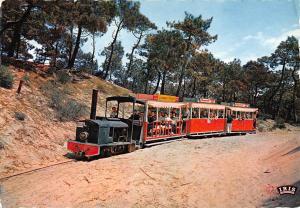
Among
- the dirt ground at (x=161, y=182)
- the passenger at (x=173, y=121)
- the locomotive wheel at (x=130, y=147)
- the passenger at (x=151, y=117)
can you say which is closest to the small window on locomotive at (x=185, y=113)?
the passenger at (x=173, y=121)

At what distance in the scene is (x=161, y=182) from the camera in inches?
427

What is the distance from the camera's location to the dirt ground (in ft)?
30.6

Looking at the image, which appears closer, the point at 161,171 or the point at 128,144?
the point at 161,171

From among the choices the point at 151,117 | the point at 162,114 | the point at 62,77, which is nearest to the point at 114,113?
the point at 151,117

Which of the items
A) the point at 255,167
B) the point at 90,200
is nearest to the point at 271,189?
the point at 255,167

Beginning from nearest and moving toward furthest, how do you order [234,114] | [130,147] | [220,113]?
[130,147] → [220,113] → [234,114]

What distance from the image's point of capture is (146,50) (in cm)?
4741

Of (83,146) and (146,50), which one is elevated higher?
(146,50)

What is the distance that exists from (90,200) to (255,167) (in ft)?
20.4

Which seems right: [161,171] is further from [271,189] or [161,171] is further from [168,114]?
[168,114]

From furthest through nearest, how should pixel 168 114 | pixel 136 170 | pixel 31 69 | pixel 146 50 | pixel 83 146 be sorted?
pixel 146 50 → pixel 31 69 → pixel 168 114 → pixel 83 146 → pixel 136 170

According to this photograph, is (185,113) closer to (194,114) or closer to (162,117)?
(194,114)

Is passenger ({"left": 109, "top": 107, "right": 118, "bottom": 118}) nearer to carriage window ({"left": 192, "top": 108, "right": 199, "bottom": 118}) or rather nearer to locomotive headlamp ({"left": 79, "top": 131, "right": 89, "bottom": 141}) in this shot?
locomotive headlamp ({"left": 79, "top": 131, "right": 89, "bottom": 141})

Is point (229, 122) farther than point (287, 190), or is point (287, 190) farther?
point (229, 122)
